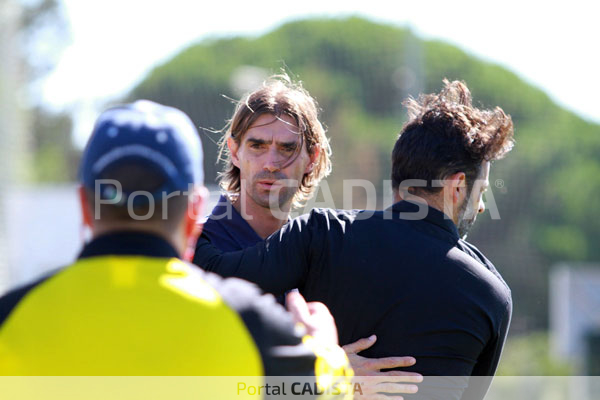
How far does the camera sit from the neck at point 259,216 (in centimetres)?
342

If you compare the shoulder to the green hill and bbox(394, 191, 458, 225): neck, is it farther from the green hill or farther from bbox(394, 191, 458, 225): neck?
the green hill

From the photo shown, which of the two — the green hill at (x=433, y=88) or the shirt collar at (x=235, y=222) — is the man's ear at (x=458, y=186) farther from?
the green hill at (x=433, y=88)

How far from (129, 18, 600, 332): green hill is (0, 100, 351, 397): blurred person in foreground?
15973mm

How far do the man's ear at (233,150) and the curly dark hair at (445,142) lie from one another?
97 centimetres

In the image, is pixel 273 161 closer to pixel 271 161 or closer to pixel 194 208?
pixel 271 161

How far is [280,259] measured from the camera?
2.63 meters

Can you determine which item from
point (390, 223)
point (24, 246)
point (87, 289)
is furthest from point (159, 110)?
point (24, 246)

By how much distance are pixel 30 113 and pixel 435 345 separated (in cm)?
2324

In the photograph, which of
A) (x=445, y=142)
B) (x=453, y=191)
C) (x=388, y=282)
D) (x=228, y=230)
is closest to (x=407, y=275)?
(x=388, y=282)

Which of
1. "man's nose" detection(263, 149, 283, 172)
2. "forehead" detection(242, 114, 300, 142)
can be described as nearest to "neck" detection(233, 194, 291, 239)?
"man's nose" detection(263, 149, 283, 172)

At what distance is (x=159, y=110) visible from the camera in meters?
1.80

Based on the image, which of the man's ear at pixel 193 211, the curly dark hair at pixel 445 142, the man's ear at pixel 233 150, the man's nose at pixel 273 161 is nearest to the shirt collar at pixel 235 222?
the man's nose at pixel 273 161

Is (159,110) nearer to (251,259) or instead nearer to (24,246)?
(251,259)

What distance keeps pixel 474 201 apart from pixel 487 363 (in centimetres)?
62
